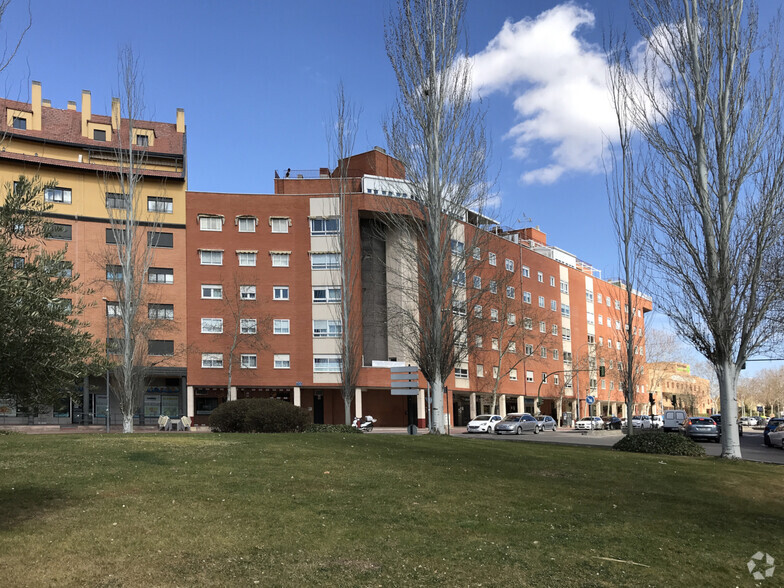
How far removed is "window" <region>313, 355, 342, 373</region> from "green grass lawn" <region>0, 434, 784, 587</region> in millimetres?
39527

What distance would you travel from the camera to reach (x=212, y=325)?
5475 cm

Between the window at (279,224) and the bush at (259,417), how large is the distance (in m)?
32.4

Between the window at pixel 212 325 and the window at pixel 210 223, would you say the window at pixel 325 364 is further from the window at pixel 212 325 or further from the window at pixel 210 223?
the window at pixel 210 223

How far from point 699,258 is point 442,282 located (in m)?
8.95

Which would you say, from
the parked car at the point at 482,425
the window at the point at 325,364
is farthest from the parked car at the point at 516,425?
the window at the point at 325,364

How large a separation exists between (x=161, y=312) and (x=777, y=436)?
138 feet

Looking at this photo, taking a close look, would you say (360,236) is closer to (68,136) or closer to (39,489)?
(68,136)

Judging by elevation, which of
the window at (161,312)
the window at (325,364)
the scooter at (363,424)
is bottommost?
the scooter at (363,424)

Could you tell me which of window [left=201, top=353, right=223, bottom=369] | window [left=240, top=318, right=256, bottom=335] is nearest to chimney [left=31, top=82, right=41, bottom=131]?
window [left=240, top=318, right=256, bottom=335]

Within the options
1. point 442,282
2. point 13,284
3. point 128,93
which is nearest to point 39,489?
point 13,284

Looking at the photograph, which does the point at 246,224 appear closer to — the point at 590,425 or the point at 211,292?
the point at 211,292

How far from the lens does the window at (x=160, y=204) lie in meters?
55.1

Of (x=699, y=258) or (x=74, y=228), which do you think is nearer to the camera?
(x=699, y=258)

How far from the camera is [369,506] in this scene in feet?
35.2
